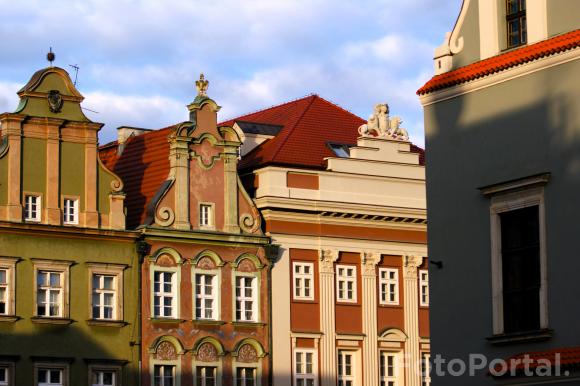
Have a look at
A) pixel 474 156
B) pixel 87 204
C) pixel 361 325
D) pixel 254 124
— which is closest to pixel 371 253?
pixel 361 325

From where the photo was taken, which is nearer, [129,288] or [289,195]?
[129,288]

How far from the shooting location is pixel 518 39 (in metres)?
34.4

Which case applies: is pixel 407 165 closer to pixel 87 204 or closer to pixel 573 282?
pixel 87 204

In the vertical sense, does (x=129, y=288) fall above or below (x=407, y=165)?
below

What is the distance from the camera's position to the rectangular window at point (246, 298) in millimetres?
55812

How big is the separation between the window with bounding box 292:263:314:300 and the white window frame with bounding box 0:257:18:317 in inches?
410

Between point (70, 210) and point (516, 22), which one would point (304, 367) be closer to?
point (70, 210)

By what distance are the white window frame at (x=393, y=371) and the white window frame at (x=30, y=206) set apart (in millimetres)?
13437

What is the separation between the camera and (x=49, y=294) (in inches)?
2026

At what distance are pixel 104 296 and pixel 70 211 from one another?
2847 mm

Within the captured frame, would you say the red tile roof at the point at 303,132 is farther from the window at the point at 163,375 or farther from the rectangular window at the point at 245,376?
the window at the point at 163,375

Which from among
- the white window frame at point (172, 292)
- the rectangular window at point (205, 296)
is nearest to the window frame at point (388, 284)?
the rectangular window at point (205, 296)

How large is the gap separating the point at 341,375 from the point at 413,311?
3654 millimetres

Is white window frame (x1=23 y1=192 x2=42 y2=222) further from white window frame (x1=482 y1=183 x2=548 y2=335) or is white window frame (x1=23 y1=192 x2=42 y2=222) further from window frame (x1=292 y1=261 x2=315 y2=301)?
white window frame (x1=482 y1=183 x2=548 y2=335)
